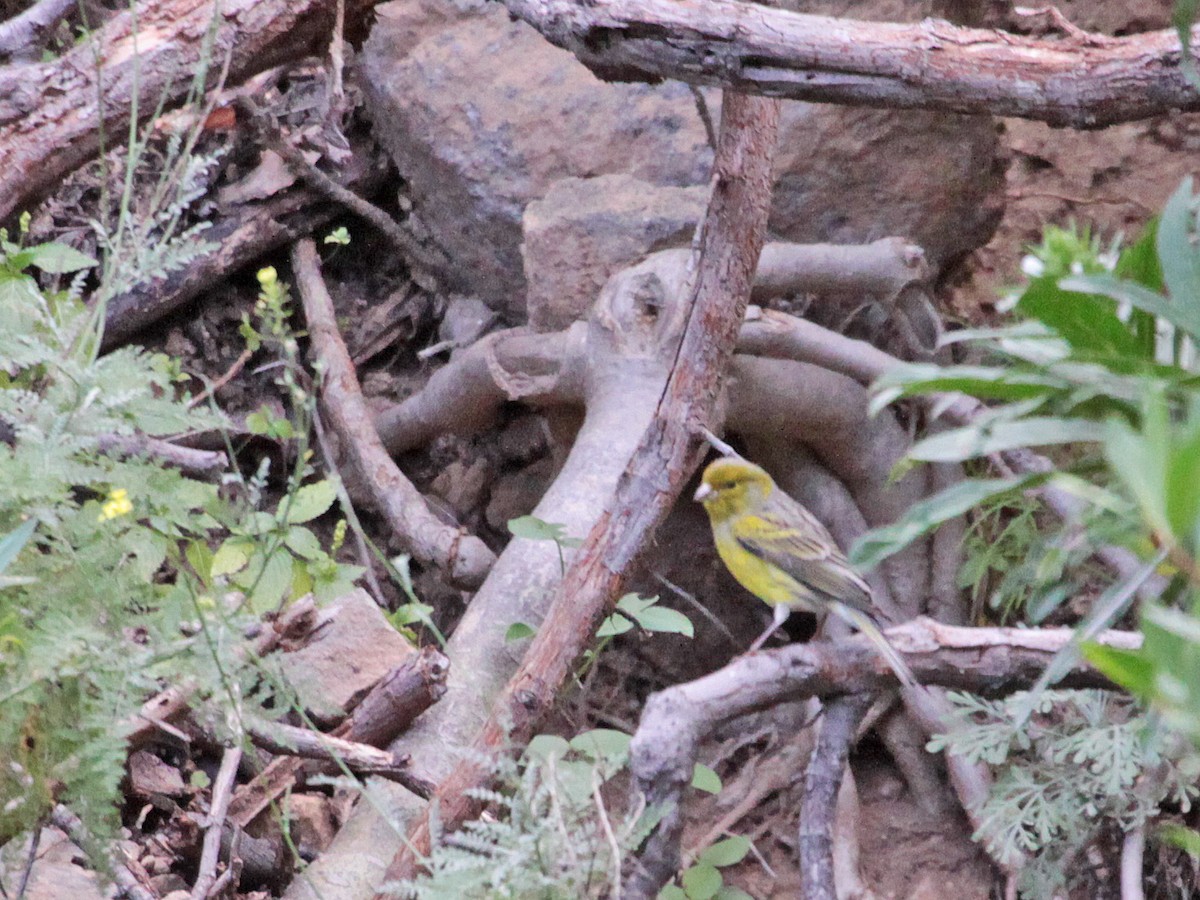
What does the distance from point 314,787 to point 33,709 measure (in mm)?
1540

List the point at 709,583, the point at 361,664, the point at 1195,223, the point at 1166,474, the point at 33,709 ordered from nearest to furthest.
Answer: the point at 1166,474 < the point at 1195,223 < the point at 33,709 < the point at 361,664 < the point at 709,583

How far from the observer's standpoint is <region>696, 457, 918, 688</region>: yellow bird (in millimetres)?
3941

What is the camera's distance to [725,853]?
12.3ft

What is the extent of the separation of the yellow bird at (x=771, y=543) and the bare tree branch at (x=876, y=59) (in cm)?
142

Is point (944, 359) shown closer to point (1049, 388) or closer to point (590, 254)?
point (590, 254)

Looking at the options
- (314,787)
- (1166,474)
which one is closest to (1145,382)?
(1166,474)

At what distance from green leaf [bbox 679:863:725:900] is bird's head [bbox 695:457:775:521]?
121cm

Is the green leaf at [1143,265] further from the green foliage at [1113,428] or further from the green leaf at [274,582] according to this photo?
the green leaf at [274,582]

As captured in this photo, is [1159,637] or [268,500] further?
[268,500]

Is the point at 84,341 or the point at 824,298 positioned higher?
the point at 84,341

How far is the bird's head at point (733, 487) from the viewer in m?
4.11

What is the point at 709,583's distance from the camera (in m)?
5.21

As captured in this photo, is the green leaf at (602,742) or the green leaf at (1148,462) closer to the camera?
the green leaf at (1148,462)

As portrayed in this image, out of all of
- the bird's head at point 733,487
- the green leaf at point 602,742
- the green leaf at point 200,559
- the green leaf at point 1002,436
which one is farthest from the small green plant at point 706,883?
the green leaf at point 1002,436
